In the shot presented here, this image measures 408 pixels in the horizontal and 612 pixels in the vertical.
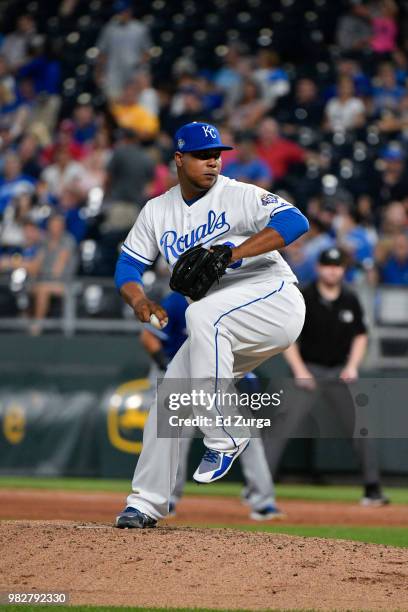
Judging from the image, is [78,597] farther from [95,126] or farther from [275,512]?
[95,126]

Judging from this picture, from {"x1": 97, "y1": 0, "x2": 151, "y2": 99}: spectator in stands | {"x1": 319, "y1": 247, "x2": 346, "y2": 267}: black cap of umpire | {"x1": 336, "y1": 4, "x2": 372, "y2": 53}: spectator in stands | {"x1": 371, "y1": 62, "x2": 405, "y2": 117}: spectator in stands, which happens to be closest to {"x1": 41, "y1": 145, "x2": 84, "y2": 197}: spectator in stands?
{"x1": 97, "y1": 0, "x2": 151, "y2": 99}: spectator in stands

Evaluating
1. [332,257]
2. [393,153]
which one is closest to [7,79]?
[393,153]

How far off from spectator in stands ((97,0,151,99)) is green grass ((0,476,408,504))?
7.11 m

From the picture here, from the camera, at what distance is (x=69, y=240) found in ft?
41.9

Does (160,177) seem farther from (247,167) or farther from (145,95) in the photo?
(145,95)

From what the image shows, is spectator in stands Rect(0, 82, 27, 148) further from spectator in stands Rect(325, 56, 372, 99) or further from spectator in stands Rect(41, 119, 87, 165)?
spectator in stands Rect(325, 56, 372, 99)

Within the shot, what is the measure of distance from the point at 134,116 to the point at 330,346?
6.56 m

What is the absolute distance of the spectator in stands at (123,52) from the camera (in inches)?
668

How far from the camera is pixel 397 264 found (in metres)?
12.1

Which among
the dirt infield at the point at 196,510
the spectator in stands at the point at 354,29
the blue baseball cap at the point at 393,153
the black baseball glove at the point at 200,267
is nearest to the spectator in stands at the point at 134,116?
the spectator in stands at the point at 354,29

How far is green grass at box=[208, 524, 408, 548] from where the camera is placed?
7.66 meters

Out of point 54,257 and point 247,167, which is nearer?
point 54,257

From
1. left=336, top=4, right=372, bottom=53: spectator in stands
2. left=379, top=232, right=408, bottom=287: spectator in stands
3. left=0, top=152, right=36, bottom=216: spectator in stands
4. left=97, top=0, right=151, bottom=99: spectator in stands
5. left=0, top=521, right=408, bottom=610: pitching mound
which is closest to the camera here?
left=0, top=521, right=408, bottom=610: pitching mound

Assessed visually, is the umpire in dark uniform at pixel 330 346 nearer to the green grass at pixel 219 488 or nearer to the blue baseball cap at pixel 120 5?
the green grass at pixel 219 488
